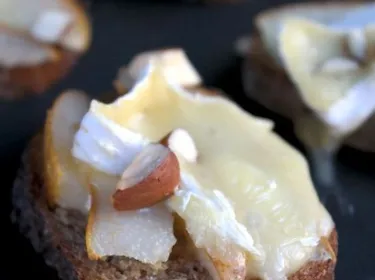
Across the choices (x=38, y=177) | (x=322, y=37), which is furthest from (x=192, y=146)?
(x=322, y=37)

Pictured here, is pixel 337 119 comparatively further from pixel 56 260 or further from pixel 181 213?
pixel 56 260

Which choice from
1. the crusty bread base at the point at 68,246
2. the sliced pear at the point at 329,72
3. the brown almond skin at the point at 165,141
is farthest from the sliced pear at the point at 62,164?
the sliced pear at the point at 329,72

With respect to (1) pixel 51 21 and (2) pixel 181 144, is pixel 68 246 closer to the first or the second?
(2) pixel 181 144

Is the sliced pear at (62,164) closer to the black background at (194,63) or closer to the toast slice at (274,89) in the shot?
the black background at (194,63)

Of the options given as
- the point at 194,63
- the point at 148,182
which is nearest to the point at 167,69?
the point at 194,63

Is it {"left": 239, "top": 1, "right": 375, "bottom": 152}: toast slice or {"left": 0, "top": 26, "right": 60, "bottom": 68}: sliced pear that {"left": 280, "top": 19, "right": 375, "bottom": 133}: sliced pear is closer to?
{"left": 239, "top": 1, "right": 375, "bottom": 152}: toast slice

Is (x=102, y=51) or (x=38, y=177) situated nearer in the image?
(x=38, y=177)

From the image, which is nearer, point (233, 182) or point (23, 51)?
point (233, 182)
